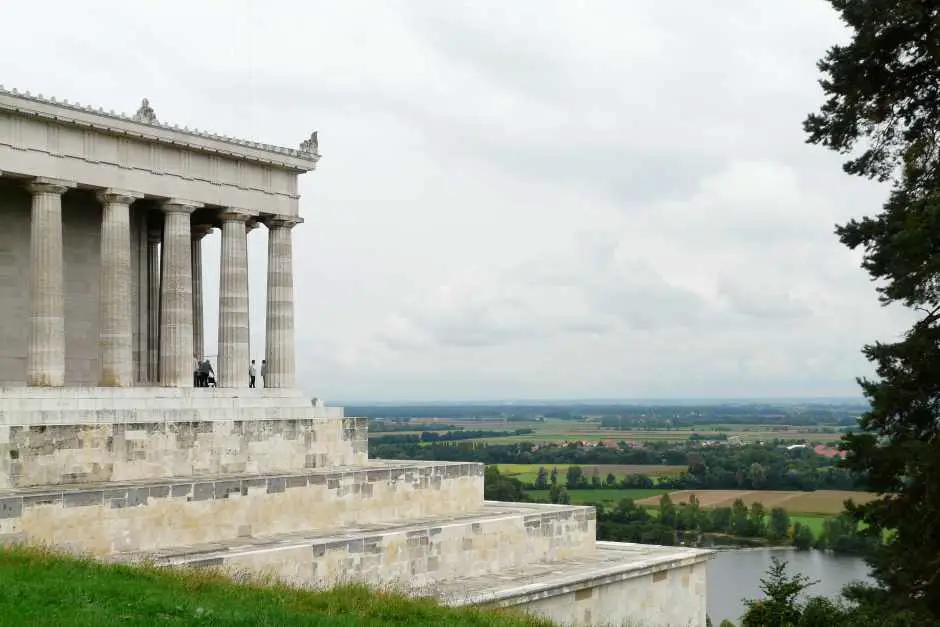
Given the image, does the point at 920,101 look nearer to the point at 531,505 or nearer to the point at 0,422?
the point at 531,505

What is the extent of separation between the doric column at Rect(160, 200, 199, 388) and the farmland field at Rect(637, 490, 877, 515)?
79356 mm

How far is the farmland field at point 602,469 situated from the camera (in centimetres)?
13275

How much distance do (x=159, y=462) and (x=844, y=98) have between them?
17.3m

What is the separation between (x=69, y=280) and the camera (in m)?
31.5

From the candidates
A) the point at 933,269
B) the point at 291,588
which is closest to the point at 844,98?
the point at 933,269

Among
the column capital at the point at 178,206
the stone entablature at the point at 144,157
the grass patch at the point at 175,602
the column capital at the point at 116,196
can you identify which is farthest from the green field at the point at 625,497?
the grass patch at the point at 175,602

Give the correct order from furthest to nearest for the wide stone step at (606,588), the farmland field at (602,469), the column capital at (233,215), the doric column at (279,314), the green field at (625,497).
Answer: the farmland field at (602,469) < the green field at (625,497) < the doric column at (279,314) < the column capital at (233,215) < the wide stone step at (606,588)

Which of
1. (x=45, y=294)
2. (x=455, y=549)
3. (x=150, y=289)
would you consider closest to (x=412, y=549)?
(x=455, y=549)

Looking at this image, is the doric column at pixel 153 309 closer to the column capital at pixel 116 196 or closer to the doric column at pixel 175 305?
the doric column at pixel 175 305

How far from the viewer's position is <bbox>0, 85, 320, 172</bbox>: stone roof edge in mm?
28516

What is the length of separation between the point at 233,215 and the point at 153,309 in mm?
3708

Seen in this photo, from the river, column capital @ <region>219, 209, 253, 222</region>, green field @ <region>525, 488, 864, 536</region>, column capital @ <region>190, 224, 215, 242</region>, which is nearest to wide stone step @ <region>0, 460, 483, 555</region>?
column capital @ <region>219, 209, 253, 222</region>

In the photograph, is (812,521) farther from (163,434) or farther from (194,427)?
(163,434)

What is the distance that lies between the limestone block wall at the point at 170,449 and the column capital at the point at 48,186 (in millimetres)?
6832
